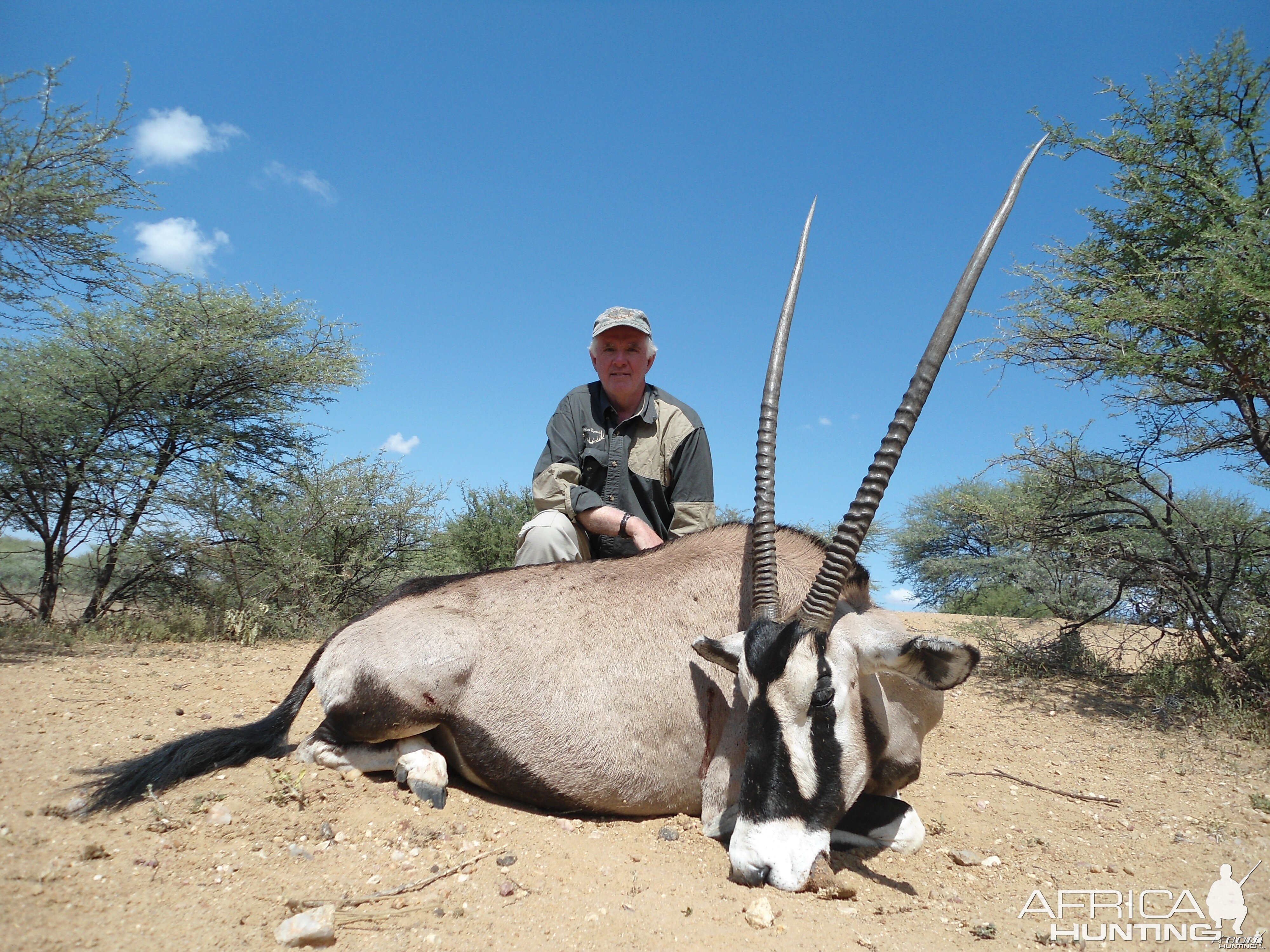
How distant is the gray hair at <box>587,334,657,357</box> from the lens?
18.6ft

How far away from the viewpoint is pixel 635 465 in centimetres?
548

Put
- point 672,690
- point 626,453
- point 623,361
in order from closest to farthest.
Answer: point 672,690 → point 626,453 → point 623,361

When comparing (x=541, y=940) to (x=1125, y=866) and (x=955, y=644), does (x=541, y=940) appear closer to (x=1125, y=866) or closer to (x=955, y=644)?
(x=955, y=644)

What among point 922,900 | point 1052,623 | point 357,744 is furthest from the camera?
point 1052,623

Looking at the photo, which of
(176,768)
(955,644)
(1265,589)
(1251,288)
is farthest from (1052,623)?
(176,768)

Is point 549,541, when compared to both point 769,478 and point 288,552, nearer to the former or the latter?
point 769,478

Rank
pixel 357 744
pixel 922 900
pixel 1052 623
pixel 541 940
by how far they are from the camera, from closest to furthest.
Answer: pixel 541 940 < pixel 922 900 < pixel 357 744 < pixel 1052 623

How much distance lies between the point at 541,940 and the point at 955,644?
2031 millimetres

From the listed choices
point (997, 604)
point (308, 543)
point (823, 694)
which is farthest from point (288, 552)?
point (997, 604)

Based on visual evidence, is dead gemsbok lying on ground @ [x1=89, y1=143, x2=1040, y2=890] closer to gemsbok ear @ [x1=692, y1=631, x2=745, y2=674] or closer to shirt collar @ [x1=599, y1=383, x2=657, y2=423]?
gemsbok ear @ [x1=692, y1=631, x2=745, y2=674]

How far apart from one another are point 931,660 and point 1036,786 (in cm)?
201

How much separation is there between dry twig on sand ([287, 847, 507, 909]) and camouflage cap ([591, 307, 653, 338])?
368cm

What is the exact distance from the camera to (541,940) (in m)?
2.51

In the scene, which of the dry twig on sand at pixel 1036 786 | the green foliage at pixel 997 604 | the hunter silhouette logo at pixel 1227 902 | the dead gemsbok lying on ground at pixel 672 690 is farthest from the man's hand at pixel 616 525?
the green foliage at pixel 997 604
